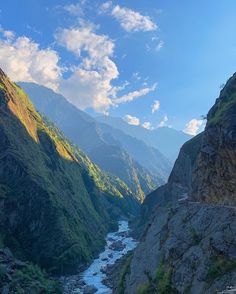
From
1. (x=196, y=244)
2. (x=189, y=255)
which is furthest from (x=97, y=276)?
(x=189, y=255)

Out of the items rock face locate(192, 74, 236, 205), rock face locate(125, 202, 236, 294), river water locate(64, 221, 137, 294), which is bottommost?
river water locate(64, 221, 137, 294)

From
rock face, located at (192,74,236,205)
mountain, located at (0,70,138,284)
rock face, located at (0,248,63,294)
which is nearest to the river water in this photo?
mountain, located at (0,70,138,284)

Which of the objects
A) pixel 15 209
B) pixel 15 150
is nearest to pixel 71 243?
pixel 15 209

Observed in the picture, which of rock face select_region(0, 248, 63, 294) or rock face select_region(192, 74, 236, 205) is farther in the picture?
rock face select_region(192, 74, 236, 205)

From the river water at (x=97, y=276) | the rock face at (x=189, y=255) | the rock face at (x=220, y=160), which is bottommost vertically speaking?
the river water at (x=97, y=276)

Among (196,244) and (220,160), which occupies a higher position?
(220,160)

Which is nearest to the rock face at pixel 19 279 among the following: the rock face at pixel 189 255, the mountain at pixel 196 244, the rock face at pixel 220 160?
the mountain at pixel 196 244

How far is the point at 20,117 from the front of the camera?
189 metres

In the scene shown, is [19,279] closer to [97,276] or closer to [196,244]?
[97,276]

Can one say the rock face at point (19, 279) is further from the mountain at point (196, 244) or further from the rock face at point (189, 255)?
the rock face at point (189, 255)

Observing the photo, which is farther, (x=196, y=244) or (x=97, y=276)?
(x=97, y=276)

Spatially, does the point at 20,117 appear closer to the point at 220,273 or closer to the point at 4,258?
the point at 4,258

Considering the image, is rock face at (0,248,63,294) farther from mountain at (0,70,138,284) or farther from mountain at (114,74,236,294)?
mountain at (0,70,138,284)

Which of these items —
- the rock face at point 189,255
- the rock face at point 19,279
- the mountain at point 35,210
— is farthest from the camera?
the mountain at point 35,210
